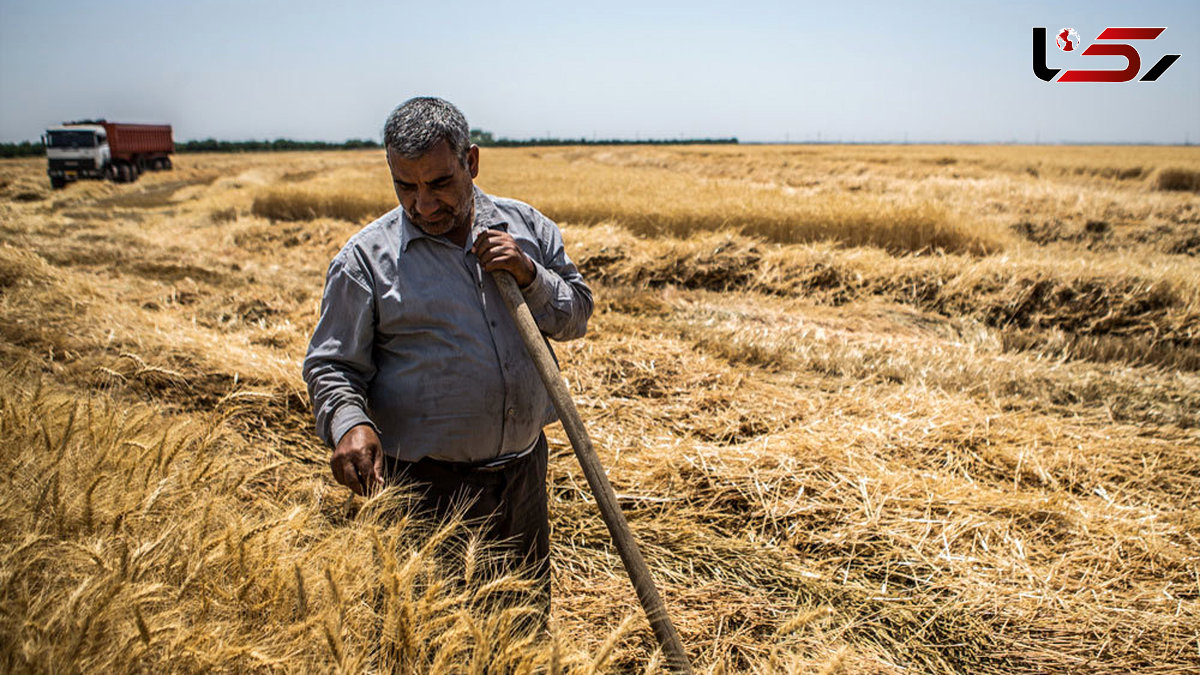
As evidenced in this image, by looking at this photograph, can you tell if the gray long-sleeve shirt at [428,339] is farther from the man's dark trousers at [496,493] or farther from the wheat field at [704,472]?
the wheat field at [704,472]

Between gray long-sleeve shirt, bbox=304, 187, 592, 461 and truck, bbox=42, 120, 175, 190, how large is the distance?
30276 mm

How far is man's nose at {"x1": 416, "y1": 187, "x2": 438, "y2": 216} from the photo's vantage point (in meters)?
1.61

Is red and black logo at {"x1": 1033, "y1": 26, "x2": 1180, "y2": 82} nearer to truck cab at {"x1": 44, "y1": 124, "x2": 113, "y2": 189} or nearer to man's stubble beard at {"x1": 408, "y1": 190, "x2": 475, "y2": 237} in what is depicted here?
man's stubble beard at {"x1": 408, "y1": 190, "x2": 475, "y2": 237}

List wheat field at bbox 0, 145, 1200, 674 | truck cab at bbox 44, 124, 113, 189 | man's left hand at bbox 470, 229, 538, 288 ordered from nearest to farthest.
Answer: wheat field at bbox 0, 145, 1200, 674, man's left hand at bbox 470, 229, 538, 288, truck cab at bbox 44, 124, 113, 189

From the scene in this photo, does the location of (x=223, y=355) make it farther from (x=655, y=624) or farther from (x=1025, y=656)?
(x=1025, y=656)

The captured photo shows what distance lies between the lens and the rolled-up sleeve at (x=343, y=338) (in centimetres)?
163

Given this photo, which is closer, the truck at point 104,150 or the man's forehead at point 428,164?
the man's forehead at point 428,164

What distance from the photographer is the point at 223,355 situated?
14.0 ft

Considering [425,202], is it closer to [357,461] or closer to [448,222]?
[448,222]

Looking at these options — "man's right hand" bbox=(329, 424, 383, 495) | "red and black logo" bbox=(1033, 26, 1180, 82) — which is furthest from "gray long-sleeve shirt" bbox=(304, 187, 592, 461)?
"red and black logo" bbox=(1033, 26, 1180, 82)

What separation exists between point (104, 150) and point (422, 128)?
106 feet

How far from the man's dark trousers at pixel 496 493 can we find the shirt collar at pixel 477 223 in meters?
0.57

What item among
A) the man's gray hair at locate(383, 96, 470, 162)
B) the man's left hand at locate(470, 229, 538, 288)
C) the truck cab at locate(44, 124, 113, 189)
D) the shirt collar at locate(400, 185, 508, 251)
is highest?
the truck cab at locate(44, 124, 113, 189)

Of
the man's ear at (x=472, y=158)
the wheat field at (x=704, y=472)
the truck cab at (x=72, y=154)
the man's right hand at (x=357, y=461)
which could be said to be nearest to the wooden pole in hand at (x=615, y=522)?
the wheat field at (x=704, y=472)
